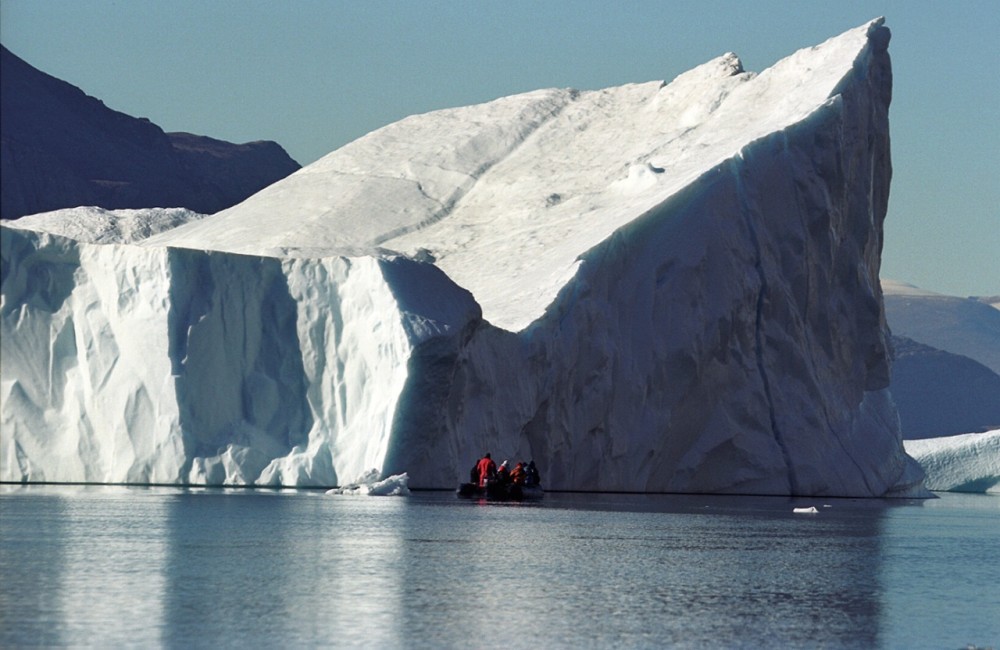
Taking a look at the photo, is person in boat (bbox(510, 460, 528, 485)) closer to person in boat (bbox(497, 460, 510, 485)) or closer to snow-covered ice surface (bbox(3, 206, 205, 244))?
person in boat (bbox(497, 460, 510, 485))

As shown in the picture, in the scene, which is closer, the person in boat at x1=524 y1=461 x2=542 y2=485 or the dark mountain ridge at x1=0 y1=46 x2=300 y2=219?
the person in boat at x1=524 y1=461 x2=542 y2=485

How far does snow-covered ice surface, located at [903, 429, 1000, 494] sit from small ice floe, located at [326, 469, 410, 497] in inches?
1035

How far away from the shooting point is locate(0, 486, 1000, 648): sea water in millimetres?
11180

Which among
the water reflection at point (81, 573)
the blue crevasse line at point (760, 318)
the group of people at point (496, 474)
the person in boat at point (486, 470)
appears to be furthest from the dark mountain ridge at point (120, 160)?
the water reflection at point (81, 573)

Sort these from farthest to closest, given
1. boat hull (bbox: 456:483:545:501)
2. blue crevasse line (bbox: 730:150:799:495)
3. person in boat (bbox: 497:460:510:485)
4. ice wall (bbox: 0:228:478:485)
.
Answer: blue crevasse line (bbox: 730:150:799:495)
person in boat (bbox: 497:460:510:485)
ice wall (bbox: 0:228:478:485)
boat hull (bbox: 456:483:545:501)

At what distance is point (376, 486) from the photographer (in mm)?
26422

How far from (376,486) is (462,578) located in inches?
481

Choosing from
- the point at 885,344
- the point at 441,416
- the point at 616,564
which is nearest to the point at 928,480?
the point at 885,344

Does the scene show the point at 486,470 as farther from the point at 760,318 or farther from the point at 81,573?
the point at 81,573

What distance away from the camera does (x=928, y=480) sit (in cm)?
5097

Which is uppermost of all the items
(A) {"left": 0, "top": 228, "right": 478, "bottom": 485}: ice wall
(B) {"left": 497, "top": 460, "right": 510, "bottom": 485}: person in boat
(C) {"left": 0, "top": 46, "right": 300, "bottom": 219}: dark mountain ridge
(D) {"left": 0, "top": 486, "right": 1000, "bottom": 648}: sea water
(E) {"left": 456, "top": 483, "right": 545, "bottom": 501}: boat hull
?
(C) {"left": 0, "top": 46, "right": 300, "bottom": 219}: dark mountain ridge

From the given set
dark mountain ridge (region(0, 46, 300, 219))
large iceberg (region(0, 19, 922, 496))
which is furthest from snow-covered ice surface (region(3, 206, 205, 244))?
dark mountain ridge (region(0, 46, 300, 219))

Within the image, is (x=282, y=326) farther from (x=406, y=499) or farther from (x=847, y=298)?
(x=847, y=298)

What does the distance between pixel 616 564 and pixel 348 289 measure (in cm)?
1322
